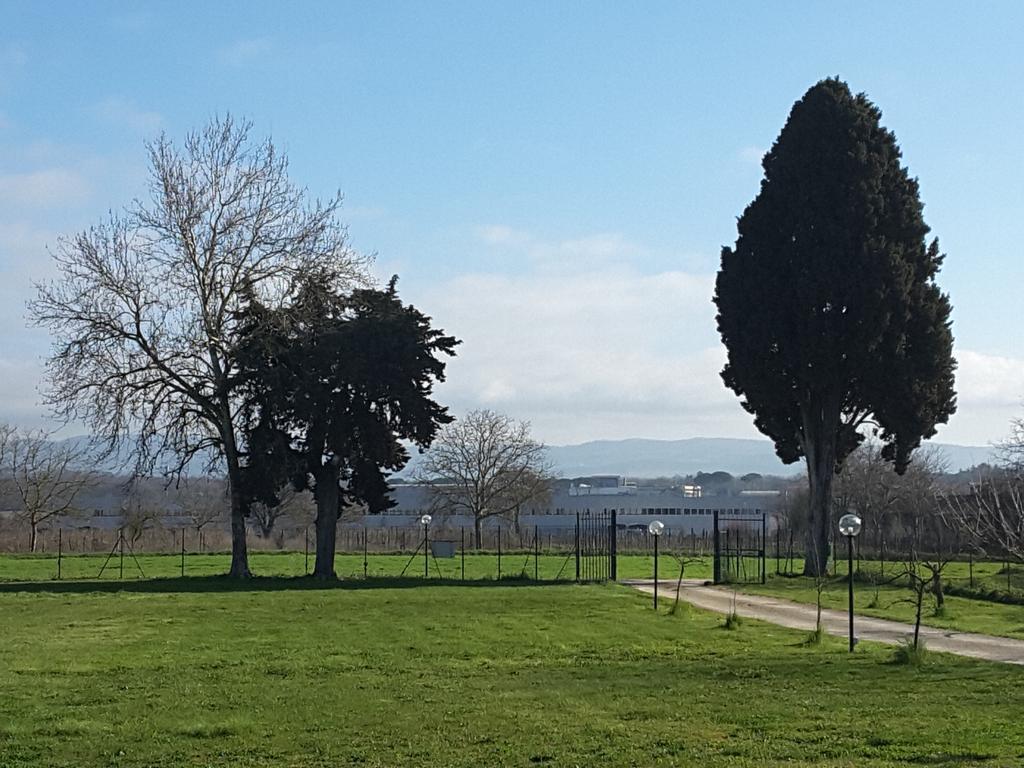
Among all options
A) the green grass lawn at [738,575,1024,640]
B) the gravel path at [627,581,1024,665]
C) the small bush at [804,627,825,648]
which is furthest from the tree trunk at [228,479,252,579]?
the small bush at [804,627,825,648]

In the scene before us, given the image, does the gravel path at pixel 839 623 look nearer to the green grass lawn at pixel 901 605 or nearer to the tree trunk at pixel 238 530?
the green grass lawn at pixel 901 605

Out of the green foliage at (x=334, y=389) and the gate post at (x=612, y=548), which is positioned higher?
the green foliage at (x=334, y=389)

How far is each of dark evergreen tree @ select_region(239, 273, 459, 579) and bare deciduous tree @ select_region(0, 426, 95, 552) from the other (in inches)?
1428

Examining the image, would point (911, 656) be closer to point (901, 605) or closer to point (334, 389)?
point (901, 605)

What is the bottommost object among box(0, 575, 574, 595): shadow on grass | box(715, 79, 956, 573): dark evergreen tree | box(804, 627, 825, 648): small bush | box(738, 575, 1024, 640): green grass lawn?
box(0, 575, 574, 595): shadow on grass

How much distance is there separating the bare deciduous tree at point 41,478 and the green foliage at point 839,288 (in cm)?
4531

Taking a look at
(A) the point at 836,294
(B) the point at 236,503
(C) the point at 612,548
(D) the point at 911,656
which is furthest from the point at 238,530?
(D) the point at 911,656

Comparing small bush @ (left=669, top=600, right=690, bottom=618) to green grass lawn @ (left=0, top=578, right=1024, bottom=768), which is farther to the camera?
small bush @ (left=669, top=600, right=690, bottom=618)

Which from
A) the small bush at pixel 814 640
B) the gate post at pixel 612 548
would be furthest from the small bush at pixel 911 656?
the gate post at pixel 612 548

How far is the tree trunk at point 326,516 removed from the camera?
40781mm

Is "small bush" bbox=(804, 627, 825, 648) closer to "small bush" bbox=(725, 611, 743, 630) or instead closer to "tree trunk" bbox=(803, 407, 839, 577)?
"small bush" bbox=(725, 611, 743, 630)

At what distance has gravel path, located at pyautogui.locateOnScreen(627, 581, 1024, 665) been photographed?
20672mm

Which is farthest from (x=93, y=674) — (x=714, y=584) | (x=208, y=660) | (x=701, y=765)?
(x=714, y=584)

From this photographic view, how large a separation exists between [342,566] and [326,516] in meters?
11.2
